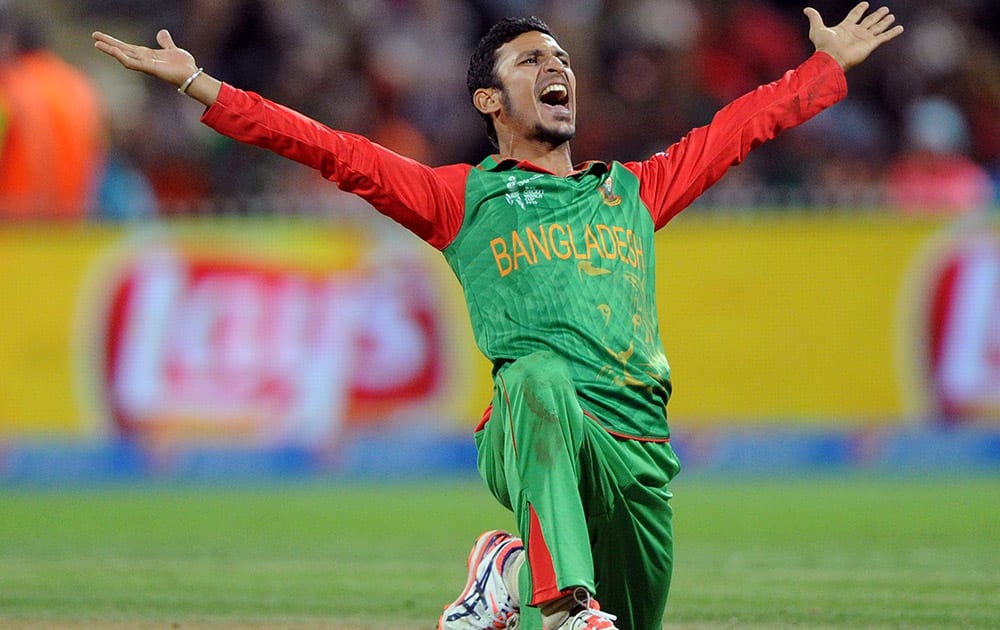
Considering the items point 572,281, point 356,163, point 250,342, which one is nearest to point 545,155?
point 572,281

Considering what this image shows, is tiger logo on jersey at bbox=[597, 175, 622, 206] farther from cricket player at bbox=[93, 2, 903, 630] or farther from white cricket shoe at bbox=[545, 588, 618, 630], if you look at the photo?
white cricket shoe at bbox=[545, 588, 618, 630]

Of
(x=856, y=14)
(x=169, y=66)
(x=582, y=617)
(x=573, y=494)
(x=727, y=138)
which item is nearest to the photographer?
(x=582, y=617)

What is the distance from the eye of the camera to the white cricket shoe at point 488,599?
544 centimetres

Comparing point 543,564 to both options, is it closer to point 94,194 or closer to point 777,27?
point 94,194

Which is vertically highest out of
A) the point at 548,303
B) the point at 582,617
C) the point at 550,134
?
the point at 550,134

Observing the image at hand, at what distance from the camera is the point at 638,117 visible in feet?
48.5

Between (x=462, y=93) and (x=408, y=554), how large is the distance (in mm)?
7513

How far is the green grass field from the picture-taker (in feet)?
23.0

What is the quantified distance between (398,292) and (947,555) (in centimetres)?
508

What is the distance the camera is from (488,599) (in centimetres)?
545

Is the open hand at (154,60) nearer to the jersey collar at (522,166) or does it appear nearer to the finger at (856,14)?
the jersey collar at (522,166)

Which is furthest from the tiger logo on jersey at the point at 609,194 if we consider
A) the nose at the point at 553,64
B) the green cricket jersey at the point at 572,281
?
the nose at the point at 553,64

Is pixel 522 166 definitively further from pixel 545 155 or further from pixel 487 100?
pixel 487 100

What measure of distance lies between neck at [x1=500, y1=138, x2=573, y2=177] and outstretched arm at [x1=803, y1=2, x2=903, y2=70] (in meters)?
1.04
